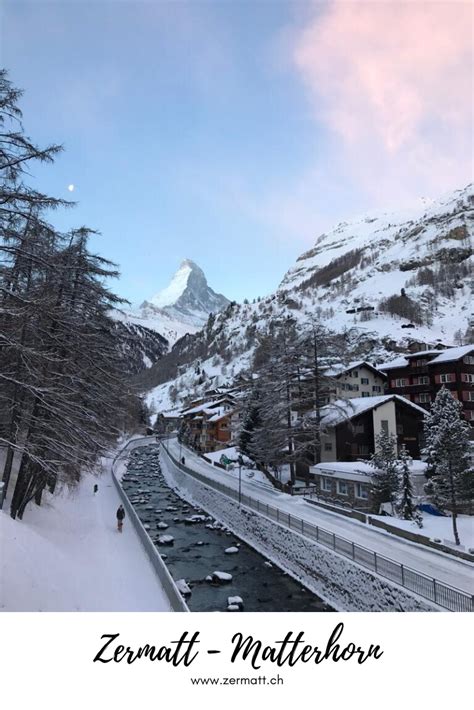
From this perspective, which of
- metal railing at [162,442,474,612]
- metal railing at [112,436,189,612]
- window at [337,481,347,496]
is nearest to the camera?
metal railing at [162,442,474,612]

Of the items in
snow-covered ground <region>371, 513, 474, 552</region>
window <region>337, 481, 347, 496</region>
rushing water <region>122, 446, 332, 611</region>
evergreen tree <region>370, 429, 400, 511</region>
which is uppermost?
evergreen tree <region>370, 429, 400, 511</region>

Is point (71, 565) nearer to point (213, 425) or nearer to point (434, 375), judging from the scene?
point (434, 375)

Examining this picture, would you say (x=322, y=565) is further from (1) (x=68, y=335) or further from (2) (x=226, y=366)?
(2) (x=226, y=366)

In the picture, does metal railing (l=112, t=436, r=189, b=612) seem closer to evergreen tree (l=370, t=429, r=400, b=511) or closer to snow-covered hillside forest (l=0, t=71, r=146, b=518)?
snow-covered hillside forest (l=0, t=71, r=146, b=518)

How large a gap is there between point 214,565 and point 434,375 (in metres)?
39.2

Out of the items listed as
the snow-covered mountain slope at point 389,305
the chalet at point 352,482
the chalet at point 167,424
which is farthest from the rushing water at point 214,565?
the chalet at point 167,424

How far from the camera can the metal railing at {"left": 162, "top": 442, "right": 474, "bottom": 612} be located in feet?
36.9

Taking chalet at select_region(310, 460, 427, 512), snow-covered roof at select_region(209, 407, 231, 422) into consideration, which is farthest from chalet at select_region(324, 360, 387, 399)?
snow-covered roof at select_region(209, 407, 231, 422)

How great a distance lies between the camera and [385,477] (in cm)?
2531

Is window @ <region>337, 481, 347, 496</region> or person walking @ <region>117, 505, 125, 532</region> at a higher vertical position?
window @ <region>337, 481, 347, 496</region>

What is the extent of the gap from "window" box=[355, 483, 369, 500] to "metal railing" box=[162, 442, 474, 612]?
7200 mm

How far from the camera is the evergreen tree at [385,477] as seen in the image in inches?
990
